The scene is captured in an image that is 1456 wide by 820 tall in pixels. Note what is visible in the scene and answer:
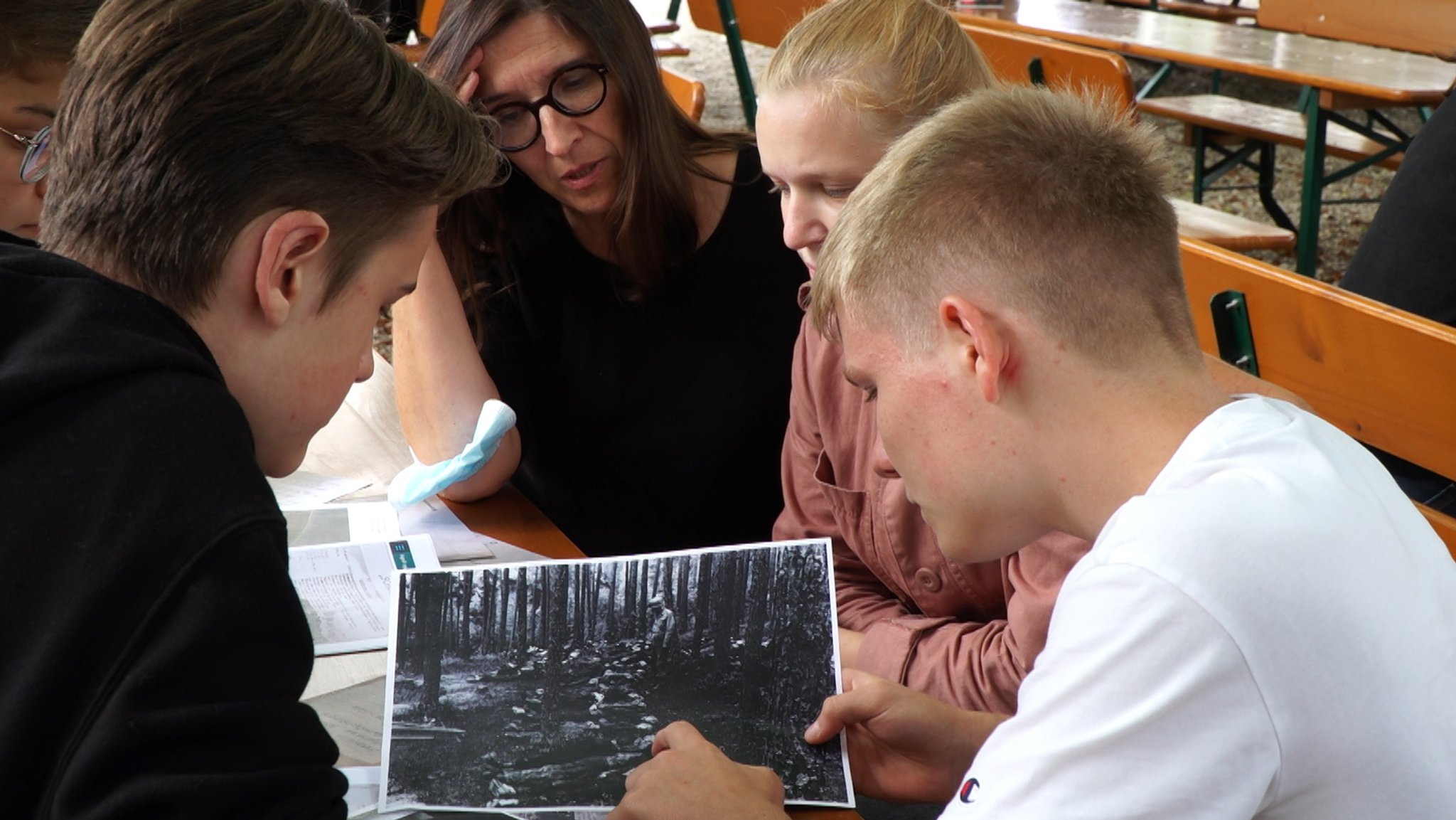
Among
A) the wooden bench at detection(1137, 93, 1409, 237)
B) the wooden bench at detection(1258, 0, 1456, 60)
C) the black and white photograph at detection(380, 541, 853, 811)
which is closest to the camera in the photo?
the black and white photograph at detection(380, 541, 853, 811)

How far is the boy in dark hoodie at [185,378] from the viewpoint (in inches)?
28.0

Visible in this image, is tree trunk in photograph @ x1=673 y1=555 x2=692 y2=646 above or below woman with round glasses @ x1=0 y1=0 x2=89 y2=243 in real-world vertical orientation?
below

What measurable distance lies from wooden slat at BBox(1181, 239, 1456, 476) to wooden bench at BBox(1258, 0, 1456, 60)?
2.74 meters

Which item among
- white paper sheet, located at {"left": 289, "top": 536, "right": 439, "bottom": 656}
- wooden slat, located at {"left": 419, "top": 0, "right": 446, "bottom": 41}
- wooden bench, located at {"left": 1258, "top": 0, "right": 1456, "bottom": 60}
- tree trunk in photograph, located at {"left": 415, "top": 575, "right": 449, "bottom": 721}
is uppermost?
wooden slat, located at {"left": 419, "top": 0, "right": 446, "bottom": 41}

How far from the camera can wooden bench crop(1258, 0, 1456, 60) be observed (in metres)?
3.70

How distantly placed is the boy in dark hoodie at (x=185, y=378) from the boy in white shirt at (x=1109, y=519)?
0.33 m

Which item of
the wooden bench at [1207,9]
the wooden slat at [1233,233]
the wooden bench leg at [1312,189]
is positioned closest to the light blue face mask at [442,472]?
the wooden slat at [1233,233]

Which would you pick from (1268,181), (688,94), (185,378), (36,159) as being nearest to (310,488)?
(36,159)

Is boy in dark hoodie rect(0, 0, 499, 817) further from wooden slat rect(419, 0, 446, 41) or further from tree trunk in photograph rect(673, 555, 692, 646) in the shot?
wooden slat rect(419, 0, 446, 41)

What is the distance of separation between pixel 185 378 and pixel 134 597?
137 mm

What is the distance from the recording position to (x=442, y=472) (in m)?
1.52

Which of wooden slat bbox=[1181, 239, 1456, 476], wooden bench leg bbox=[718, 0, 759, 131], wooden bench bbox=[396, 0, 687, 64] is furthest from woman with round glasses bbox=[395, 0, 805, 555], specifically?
wooden bench bbox=[396, 0, 687, 64]

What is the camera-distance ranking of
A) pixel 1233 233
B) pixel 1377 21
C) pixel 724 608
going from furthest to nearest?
pixel 1377 21
pixel 1233 233
pixel 724 608

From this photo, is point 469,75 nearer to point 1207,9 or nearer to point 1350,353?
point 1350,353
